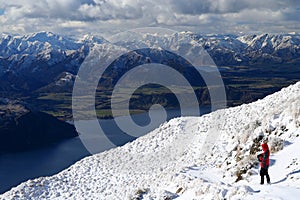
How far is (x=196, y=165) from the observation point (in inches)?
A: 1042

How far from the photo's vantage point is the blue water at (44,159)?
309 feet

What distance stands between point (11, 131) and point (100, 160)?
152166 mm

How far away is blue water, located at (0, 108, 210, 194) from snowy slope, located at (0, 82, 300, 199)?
176ft

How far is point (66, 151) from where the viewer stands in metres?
127

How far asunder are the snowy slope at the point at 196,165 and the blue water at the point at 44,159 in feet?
176

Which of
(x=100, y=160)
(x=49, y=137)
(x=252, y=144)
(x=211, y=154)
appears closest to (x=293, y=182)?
(x=252, y=144)

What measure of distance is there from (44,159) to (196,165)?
321 feet

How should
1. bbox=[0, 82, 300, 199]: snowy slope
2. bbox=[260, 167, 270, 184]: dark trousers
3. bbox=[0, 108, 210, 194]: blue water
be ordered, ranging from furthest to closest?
1. bbox=[0, 108, 210, 194]: blue water
2. bbox=[0, 82, 300, 199]: snowy slope
3. bbox=[260, 167, 270, 184]: dark trousers

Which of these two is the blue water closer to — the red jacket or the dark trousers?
the dark trousers

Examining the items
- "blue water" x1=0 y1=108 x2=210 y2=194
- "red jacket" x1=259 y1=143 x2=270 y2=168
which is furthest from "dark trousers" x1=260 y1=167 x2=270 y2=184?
"blue water" x1=0 y1=108 x2=210 y2=194

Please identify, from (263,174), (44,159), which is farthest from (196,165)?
(44,159)

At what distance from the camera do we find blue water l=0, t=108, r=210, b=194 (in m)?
94.3

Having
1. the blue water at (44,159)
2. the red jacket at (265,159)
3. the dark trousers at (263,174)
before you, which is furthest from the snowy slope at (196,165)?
the blue water at (44,159)

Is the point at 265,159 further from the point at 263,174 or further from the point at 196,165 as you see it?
the point at 196,165
